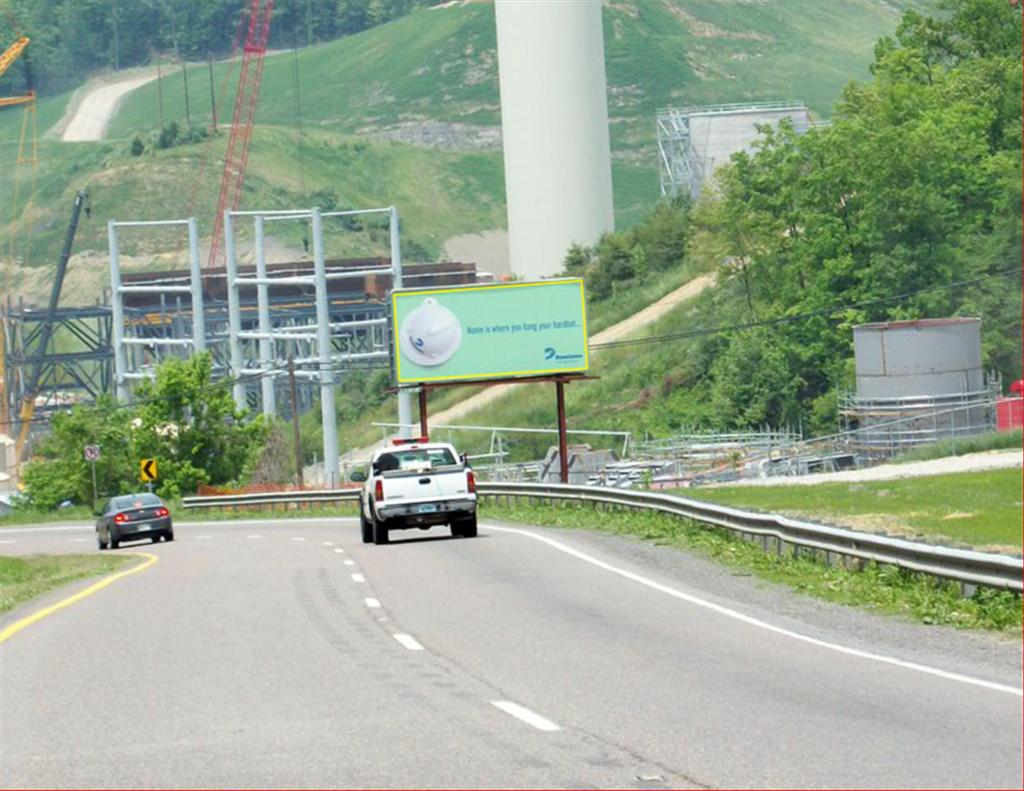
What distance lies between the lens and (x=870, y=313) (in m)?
84.2

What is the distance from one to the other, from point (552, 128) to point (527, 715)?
120524mm

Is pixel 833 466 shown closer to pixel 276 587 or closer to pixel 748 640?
pixel 276 587

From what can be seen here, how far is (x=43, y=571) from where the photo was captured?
125 ft

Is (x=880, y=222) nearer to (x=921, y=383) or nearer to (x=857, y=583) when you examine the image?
(x=921, y=383)

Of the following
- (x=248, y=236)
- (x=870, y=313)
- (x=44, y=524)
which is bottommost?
(x=44, y=524)

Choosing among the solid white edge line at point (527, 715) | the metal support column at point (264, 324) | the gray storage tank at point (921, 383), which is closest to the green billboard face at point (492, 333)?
the gray storage tank at point (921, 383)

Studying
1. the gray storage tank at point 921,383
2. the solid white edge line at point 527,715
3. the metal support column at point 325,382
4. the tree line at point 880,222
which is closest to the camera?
the solid white edge line at point 527,715

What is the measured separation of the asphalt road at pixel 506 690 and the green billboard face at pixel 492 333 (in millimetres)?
37047

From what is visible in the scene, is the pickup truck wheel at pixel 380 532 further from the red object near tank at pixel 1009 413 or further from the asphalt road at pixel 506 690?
the red object near tank at pixel 1009 413

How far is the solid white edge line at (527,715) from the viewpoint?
11902 millimetres

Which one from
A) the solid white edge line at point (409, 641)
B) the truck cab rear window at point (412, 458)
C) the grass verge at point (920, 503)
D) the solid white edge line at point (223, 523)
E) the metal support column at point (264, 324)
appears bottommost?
the solid white edge line at point (223, 523)

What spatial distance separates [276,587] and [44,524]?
5387 centimetres

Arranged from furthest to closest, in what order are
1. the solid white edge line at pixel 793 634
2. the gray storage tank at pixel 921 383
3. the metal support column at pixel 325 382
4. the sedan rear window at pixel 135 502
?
the metal support column at pixel 325 382
the gray storage tank at pixel 921 383
the sedan rear window at pixel 135 502
the solid white edge line at pixel 793 634

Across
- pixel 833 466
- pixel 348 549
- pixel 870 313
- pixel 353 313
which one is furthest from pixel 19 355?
pixel 348 549
